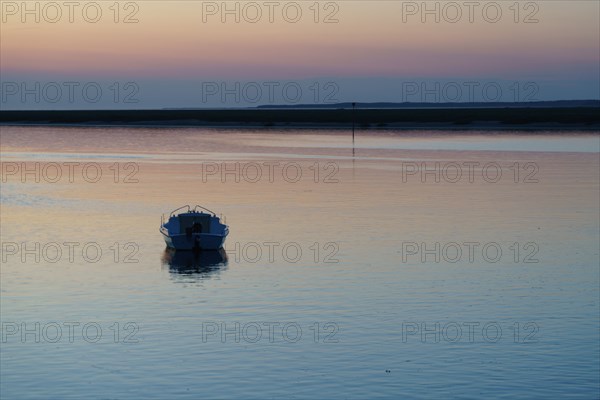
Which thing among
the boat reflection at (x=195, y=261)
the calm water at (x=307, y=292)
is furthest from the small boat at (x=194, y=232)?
the calm water at (x=307, y=292)

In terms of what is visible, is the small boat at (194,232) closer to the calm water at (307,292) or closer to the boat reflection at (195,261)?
the boat reflection at (195,261)

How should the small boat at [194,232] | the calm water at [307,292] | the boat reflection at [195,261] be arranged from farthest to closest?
1. the small boat at [194,232]
2. the boat reflection at [195,261]
3. the calm water at [307,292]

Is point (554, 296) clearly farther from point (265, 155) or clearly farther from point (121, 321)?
point (265, 155)

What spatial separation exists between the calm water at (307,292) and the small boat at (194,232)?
1.09m

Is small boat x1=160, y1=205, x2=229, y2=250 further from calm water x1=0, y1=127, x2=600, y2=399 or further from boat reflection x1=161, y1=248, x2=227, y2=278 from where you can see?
calm water x1=0, y1=127, x2=600, y2=399

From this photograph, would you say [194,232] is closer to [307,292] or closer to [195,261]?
[195,261]

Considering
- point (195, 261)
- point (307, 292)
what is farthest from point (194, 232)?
point (307, 292)

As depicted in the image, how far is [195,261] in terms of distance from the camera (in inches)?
1813

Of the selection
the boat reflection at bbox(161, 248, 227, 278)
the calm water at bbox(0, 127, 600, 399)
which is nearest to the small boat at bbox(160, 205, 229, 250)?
the boat reflection at bbox(161, 248, 227, 278)

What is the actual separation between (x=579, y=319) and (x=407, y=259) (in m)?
12.4

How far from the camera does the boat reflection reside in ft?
140

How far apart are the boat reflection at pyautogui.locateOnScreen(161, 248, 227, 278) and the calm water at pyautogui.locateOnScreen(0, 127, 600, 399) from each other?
0.71ft

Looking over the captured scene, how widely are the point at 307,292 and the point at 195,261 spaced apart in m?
10.1

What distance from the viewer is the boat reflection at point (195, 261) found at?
42.8 metres
